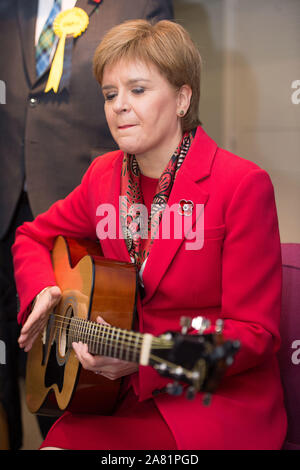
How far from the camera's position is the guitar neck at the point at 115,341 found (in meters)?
0.89

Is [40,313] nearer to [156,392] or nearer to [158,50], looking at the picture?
[156,392]

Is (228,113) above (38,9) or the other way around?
the other way around

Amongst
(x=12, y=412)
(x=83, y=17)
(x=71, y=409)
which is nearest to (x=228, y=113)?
(x=83, y=17)

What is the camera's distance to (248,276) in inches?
43.9

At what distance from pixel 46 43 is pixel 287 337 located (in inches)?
47.0

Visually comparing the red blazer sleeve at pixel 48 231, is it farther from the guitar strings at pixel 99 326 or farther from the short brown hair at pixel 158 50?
the short brown hair at pixel 158 50

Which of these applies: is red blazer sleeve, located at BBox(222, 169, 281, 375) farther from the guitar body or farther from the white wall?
the white wall

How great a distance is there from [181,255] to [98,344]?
0.98ft

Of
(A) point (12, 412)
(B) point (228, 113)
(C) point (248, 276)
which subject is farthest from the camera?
(A) point (12, 412)

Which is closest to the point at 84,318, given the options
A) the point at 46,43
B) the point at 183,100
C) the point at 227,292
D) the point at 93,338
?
the point at 93,338

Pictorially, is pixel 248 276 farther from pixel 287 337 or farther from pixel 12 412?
pixel 12 412

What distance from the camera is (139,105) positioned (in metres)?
1.19

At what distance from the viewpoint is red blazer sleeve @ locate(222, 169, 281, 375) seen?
109 cm

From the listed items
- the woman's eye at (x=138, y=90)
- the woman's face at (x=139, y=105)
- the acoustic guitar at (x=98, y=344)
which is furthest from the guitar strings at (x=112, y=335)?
the woman's eye at (x=138, y=90)
